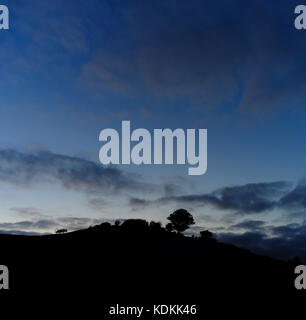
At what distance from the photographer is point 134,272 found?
56562 mm

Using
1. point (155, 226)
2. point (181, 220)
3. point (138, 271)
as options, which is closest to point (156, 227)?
point (155, 226)

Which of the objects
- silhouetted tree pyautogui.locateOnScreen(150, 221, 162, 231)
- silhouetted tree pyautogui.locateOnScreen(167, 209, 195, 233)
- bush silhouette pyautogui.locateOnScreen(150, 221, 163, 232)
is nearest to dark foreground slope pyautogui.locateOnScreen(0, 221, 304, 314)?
bush silhouette pyautogui.locateOnScreen(150, 221, 163, 232)

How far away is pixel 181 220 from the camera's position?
142000mm

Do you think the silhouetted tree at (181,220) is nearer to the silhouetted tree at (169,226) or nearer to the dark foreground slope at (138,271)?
the silhouetted tree at (169,226)

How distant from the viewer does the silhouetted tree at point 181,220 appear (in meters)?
142

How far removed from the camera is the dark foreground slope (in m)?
44.7

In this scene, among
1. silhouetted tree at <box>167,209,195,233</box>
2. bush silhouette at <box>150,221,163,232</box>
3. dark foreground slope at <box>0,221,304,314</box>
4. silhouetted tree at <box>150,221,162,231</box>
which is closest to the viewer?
dark foreground slope at <box>0,221,304,314</box>

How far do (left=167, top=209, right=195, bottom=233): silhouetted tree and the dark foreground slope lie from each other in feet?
170

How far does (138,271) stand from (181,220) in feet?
281

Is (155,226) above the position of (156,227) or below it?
above

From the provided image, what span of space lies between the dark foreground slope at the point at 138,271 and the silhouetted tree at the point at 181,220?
51736 millimetres

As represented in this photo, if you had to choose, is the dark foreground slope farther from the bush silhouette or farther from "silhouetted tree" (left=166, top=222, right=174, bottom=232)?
"silhouetted tree" (left=166, top=222, right=174, bottom=232)

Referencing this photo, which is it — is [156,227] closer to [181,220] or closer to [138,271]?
[181,220]

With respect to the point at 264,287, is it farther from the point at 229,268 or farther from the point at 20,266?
the point at 20,266
